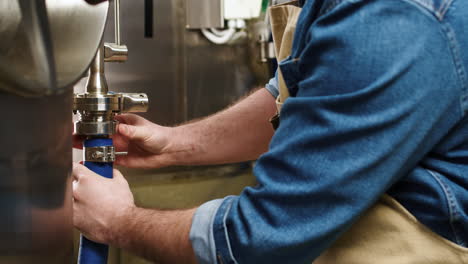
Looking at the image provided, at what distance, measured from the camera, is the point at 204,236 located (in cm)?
51

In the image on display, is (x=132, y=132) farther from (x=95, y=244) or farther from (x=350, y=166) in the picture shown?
(x=350, y=166)

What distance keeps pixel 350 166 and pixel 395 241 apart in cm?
13

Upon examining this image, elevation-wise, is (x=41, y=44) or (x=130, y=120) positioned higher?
(x=41, y=44)

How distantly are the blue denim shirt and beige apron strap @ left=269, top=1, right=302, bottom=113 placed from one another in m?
0.05

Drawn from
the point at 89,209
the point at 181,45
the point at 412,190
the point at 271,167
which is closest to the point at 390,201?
the point at 412,190

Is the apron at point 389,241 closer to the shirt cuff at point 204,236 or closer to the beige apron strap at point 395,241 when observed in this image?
the beige apron strap at point 395,241

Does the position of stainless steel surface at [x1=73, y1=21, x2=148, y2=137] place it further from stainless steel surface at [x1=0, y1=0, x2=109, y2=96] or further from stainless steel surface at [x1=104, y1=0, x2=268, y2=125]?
stainless steel surface at [x1=104, y1=0, x2=268, y2=125]

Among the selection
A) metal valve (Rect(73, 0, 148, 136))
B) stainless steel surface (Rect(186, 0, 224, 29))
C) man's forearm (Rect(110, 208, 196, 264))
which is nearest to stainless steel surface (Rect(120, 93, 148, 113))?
metal valve (Rect(73, 0, 148, 136))

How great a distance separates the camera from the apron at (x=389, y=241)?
1.64ft

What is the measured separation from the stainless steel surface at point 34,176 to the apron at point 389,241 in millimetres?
239

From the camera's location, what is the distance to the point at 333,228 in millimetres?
457

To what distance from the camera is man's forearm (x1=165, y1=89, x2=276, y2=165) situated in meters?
0.84

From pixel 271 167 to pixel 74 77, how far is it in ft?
0.69

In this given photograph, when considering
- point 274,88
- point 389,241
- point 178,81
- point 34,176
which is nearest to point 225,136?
point 274,88
